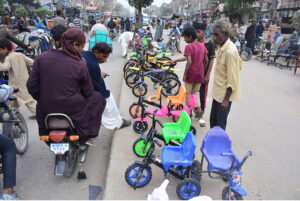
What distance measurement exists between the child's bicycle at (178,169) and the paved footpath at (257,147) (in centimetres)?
14

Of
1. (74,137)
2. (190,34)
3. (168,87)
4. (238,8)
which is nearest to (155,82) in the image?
(168,87)

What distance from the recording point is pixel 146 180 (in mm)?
2490

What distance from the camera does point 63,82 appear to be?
2172mm

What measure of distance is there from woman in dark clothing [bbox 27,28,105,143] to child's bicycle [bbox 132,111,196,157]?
0.84 meters

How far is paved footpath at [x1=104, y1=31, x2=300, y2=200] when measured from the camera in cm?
255

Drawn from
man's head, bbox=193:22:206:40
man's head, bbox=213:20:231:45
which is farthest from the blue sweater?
man's head, bbox=193:22:206:40

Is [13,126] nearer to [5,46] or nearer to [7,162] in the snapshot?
[7,162]

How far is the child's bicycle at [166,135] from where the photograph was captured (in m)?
2.77

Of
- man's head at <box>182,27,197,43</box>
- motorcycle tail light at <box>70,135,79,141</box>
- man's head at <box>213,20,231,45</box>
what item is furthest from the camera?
man's head at <box>182,27,197,43</box>

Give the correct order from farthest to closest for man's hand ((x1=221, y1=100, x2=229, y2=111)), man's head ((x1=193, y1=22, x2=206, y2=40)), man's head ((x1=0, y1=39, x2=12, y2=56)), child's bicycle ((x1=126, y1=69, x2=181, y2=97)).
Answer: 1. child's bicycle ((x1=126, y1=69, x2=181, y2=97))
2. man's head ((x1=193, y1=22, x2=206, y2=40))
3. man's head ((x1=0, y1=39, x2=12, y2=56))
4. man's hand ((x1=221, y1=100, x2=229, y2=111))

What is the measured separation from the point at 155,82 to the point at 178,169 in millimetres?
3740

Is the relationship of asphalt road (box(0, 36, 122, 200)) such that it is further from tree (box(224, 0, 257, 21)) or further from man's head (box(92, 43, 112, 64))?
tree (box(224, 0, 257, 21))

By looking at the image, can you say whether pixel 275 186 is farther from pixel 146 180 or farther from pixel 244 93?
pixel 244 93

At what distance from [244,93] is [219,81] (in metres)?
3.91
